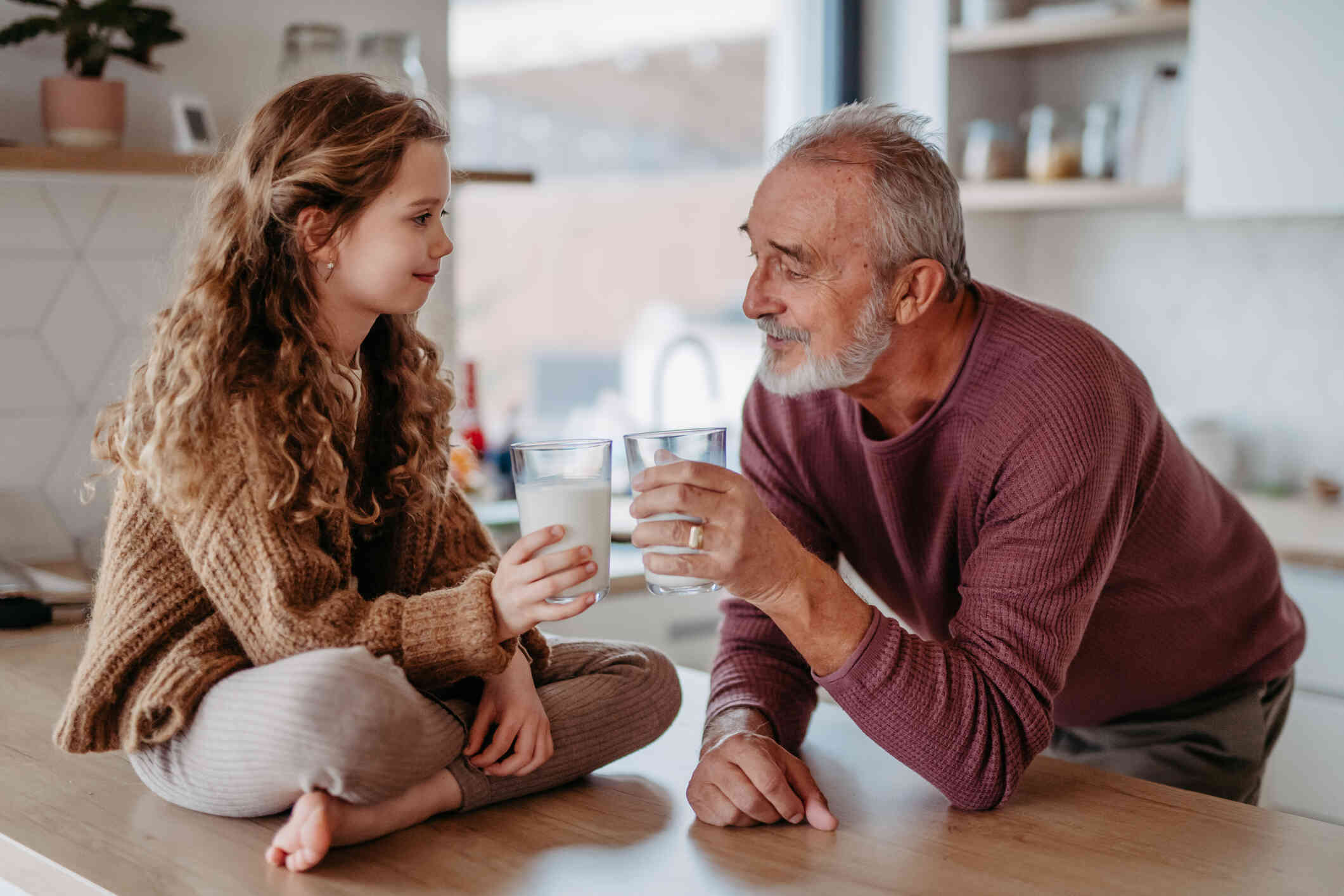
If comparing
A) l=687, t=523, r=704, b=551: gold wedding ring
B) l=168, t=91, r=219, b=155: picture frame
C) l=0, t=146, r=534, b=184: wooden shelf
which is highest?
l=168, t=91, r=219, b=155: picture frame

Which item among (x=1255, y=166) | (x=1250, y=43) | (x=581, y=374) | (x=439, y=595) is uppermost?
(x=1250, y=43)

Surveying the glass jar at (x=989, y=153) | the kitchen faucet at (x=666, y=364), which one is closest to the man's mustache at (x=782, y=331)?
the kitchen faucet at (x=666, y=364)

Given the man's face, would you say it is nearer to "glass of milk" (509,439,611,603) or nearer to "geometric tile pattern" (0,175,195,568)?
"glass of milk" (509,439,611,603)

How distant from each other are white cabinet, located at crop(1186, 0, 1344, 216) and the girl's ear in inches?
87.0

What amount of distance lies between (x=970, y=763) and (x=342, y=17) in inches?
75.7

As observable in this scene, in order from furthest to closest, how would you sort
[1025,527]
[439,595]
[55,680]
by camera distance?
1. [55,680]
2. [1025,527]
3. [439,595]

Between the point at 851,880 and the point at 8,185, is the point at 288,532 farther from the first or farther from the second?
the point at 8,185

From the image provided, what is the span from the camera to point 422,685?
4.14 feet

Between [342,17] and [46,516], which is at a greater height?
[342,17]

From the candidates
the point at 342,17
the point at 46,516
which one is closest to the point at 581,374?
the point at 342,17

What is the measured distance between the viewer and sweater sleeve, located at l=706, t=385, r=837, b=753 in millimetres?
1515

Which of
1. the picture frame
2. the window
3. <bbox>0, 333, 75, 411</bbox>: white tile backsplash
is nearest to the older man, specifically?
the picture frame

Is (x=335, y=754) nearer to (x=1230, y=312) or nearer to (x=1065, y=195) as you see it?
(x=1065, y=195)

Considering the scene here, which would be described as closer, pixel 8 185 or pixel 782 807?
pixel 782 807
